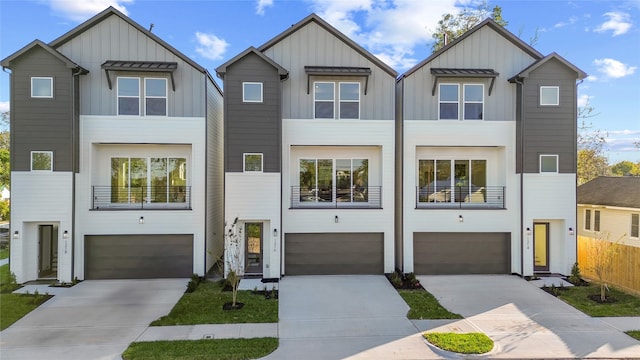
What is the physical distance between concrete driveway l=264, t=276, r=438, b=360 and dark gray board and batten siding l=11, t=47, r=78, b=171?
8.88 m

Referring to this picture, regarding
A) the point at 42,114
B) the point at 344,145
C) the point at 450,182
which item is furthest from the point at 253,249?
the point at 42,114

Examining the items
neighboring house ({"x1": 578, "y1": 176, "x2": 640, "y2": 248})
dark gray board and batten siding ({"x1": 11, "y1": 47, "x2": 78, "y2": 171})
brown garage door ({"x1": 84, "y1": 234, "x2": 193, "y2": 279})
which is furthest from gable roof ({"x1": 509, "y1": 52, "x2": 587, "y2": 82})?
dark gray board and batten siding ({"x1": 11, "y1": 47, "x2": 78, "y2": 171})

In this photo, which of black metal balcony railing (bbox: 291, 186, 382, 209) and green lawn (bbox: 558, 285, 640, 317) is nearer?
green lawn (bbox: 558, 285, 640, 317)

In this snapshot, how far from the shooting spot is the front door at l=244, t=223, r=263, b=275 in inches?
479

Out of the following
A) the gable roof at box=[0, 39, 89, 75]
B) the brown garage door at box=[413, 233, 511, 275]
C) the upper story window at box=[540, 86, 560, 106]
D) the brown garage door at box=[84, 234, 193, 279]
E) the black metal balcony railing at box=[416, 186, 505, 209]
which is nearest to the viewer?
the gable roof at box=[0, 39, 89, 75]

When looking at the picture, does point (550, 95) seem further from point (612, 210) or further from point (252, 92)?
point (252, 92)

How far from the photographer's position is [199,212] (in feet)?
39.6

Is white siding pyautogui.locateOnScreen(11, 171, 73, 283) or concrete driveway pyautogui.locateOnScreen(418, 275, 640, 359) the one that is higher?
white siding pyautogui.locateOnScreen(11, 171, 73, 283)

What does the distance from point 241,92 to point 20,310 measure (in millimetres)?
8892

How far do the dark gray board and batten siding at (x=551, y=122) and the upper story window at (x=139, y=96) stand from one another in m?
13.3

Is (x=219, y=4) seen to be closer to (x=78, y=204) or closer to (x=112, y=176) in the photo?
(x=112, y=176)

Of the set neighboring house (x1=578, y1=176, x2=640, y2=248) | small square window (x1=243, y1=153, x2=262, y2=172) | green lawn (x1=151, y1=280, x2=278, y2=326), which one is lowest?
green lawn (x1=151, y1=280, x2=278, y2=326)

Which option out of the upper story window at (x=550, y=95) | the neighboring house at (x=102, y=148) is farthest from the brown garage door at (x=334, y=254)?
the upper story window at (x=550, y=95)

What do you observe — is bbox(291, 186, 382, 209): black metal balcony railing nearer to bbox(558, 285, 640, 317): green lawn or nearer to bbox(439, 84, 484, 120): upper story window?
bbox(439, 84, 484, 120): upper story window
